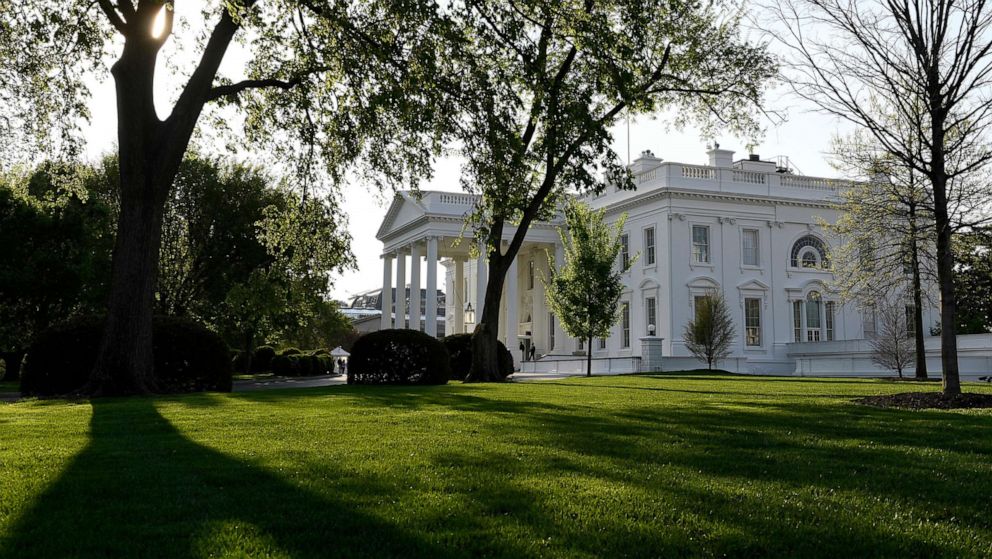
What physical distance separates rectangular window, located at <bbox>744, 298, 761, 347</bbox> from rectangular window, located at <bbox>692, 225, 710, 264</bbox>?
11.3 ft

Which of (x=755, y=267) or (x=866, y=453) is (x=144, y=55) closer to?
(x=866, y=453)

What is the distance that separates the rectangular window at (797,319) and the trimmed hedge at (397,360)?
100ft

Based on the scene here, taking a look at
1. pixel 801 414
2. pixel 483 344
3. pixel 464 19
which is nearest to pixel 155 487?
pixel 801 414

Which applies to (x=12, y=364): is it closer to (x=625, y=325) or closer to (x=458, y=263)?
(x=458, y=263)

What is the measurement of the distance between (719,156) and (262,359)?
31421mm

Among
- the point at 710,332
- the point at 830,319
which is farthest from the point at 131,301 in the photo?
the point at 830,319

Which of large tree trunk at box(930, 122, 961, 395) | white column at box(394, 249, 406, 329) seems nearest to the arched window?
white column at box(394, 249, 406, 329)

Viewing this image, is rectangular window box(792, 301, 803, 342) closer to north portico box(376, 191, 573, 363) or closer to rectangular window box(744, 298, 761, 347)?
rectangular window box(744, 298, 761, 347)

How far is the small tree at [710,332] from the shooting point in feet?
128

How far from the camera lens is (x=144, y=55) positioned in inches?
632

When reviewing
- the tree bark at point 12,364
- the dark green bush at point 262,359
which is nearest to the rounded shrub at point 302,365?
the dark green bush at point 262,359

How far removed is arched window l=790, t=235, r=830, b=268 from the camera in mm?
47625

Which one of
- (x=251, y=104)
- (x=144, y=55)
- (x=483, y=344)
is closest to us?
(x=144, y=55)

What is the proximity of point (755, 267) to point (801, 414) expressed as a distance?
36677mm
